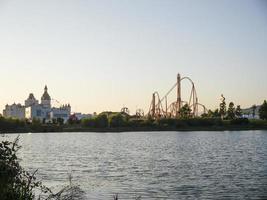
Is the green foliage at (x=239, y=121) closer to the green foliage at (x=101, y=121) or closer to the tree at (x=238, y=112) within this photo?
the tree at (x=238, y=112)

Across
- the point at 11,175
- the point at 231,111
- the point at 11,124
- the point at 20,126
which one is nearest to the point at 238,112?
the point at 231,111

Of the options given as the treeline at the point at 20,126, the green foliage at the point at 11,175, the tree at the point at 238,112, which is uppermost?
the tree at the point at 238,112

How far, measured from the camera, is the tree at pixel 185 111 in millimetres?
184837

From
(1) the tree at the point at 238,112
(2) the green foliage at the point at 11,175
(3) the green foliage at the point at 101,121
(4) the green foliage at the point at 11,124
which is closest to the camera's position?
(2) the green foliage at the point at 11,175

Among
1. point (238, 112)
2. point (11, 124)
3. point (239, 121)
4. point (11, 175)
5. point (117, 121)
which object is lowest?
point (11, 175)

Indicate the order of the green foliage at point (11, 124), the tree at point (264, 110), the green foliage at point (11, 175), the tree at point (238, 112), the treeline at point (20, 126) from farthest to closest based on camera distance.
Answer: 1. the tree at point (238, 112)
2. the treeline at point (20, 126)
3. the tree at point (264, 110)
4. the green foliage at point (11, 124)
5. the green foliage at point (11, 175)

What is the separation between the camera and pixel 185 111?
18562cm

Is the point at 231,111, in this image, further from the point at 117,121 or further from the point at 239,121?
the point at 117,121

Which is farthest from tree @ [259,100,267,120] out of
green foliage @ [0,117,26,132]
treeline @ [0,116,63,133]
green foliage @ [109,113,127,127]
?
green foliage @ [0,117,26,132]

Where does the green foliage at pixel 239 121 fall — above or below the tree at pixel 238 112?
below

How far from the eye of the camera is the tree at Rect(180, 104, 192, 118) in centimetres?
18484

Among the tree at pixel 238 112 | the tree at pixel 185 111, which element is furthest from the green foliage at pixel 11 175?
the tree at pixel 238 112

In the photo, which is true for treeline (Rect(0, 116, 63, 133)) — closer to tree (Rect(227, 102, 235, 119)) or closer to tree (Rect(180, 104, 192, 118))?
tree (Rect(180, 104, 192, 118))

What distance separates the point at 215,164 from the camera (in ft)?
159
